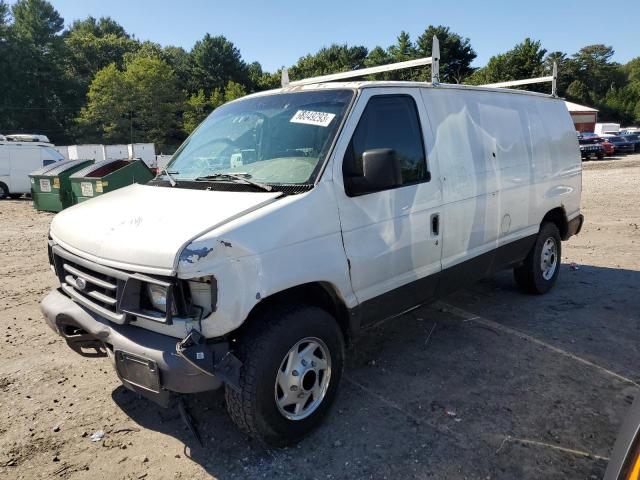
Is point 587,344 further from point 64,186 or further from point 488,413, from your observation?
point 64,186

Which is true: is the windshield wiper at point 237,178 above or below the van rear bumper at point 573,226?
above

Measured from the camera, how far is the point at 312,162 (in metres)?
3.22

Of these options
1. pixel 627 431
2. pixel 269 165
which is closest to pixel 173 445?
pixel 269 165

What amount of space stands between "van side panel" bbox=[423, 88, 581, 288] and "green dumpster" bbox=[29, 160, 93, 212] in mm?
12579

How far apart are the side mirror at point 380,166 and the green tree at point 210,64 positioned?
2740 inches

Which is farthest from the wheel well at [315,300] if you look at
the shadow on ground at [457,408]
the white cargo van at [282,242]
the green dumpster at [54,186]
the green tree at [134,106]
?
the green tree at [134,106]

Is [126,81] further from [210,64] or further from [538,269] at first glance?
[538,269]

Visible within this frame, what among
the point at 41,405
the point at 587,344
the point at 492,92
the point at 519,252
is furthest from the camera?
the point at 519,252

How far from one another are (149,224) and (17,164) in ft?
63.6

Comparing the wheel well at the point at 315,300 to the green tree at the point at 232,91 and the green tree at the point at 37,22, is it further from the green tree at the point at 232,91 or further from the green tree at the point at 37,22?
the green tree at the point at 37,22

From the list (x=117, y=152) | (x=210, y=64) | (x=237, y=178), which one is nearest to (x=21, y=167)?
(x=117, y=152)

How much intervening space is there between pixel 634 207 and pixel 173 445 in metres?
12.8

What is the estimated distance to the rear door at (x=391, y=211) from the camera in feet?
10.8

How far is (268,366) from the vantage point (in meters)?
2.79
